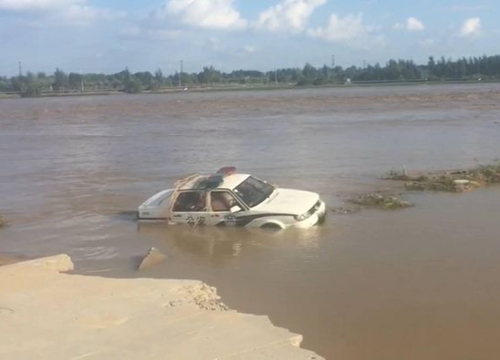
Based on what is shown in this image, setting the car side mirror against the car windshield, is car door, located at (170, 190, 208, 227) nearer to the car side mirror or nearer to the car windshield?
the car side mirror

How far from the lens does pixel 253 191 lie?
16062 millimetres

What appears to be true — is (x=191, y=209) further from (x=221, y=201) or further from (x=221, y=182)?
(x=221, y=182)

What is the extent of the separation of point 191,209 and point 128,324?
22.7 feet

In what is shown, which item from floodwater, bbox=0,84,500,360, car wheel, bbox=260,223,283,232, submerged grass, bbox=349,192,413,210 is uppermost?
car wheel, bbox=260,223,283,232

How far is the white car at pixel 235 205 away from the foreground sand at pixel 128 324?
13.3 ft

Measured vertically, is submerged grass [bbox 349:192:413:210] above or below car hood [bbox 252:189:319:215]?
below

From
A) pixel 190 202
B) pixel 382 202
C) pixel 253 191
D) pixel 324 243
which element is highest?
pixel 253 191

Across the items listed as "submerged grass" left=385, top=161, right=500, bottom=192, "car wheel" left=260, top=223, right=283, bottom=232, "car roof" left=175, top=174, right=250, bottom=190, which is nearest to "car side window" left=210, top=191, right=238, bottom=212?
"car roof" left=175, top=174, right=250, bottom=190

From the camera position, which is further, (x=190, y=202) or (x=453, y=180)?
(x=453, y=180)

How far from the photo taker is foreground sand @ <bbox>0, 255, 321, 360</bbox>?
8391 millimetres

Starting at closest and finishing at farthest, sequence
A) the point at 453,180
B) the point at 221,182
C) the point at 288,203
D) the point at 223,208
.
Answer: the point at 288,203 → the point at 223,208 → the point at 221,182 → the point at 453,180

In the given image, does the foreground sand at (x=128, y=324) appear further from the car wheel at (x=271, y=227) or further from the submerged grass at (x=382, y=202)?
the submerged grass at (x=382, y=202)

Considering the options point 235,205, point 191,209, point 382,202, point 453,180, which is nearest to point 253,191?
point 235,205

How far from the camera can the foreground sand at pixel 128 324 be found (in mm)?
8391
